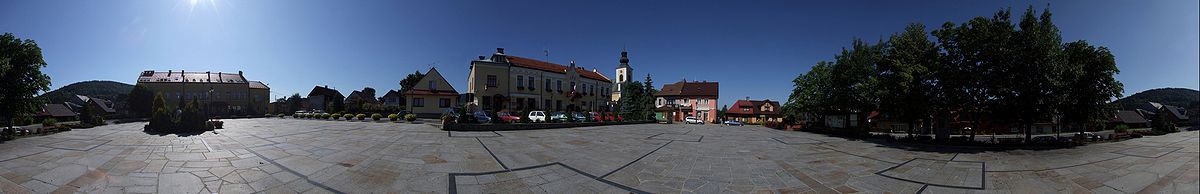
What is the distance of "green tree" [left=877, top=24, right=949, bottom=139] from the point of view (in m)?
14.1

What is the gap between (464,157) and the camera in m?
8.30

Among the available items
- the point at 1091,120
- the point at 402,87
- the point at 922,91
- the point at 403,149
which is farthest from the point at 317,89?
the point at 1091,120

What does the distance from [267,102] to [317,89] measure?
1582 centimetres

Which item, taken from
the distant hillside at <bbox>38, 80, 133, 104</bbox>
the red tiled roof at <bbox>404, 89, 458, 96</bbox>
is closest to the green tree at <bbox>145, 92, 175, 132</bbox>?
the red tiled roof at <bbox>404, 89, 458, 96</bbox>

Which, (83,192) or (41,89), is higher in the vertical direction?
(41,89)

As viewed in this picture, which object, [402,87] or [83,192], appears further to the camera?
[402,87]

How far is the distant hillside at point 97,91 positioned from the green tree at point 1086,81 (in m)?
76.9

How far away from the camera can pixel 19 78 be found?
1452 centimetres

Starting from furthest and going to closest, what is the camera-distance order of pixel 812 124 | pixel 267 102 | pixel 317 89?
pixel 317 89 < pixel 267 102 < pixel 812 124

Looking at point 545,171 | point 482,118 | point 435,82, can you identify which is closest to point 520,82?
point 435,82

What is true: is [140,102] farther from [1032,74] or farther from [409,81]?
[1032,74]

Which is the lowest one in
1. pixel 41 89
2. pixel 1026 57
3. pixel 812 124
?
pixel 812 124

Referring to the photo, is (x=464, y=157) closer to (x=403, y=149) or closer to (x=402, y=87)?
(x=403, y=149)

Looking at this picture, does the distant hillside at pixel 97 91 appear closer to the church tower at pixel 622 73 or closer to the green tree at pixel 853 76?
the church tower at pixel 622 73
